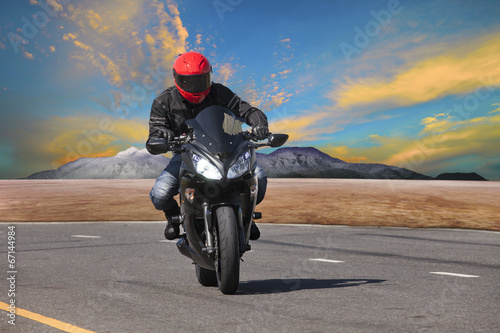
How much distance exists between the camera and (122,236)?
12.2 meters

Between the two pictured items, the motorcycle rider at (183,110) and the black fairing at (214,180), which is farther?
the motorcycle rider at (183,110)

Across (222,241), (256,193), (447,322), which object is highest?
(256,193)

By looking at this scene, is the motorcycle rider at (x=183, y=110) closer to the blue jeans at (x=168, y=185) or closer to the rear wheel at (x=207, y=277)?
the blue jeans at (x=168, y=185)

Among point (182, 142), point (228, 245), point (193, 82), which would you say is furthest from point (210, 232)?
point (193, 82)

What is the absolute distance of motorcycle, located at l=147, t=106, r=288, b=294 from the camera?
17.5 ft

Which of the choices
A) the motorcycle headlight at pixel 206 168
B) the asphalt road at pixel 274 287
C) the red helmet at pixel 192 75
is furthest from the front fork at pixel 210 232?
the red helmet at pixel 192 75

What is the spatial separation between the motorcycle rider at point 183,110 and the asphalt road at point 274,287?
98cm

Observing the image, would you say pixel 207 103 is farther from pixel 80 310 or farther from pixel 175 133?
pixel 80 310

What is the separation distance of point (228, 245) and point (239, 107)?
2015mm

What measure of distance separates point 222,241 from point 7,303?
227cm

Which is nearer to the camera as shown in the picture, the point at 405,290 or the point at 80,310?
the point at 80,310

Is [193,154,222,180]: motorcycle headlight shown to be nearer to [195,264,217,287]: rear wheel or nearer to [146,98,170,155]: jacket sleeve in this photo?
[146,98,170,155]: jacket sleeve

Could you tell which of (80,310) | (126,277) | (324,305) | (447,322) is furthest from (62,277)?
(447,322)

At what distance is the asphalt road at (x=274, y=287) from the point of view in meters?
4.64
